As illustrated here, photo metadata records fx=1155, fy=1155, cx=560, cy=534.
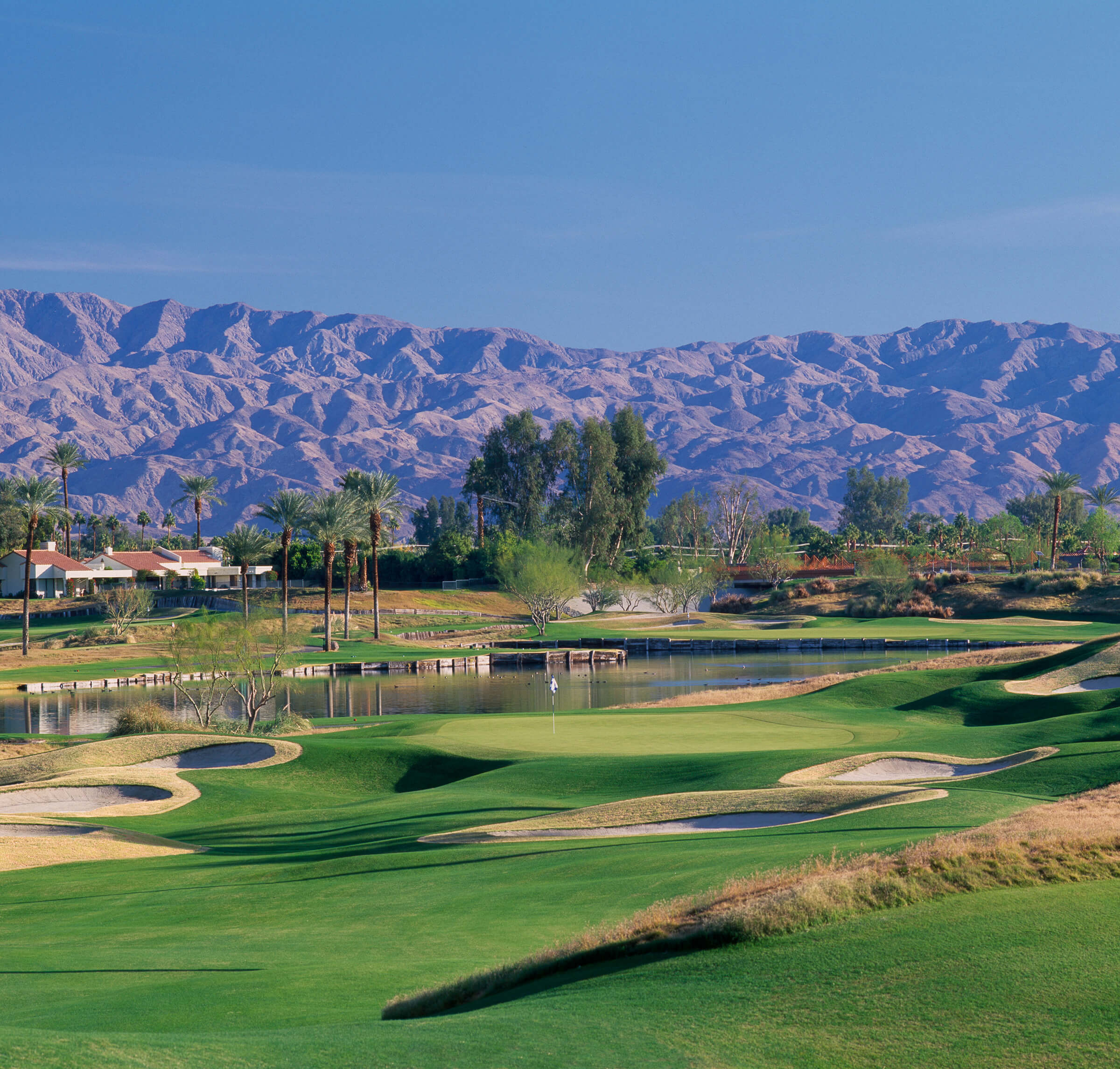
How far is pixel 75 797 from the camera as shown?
29.2 meters

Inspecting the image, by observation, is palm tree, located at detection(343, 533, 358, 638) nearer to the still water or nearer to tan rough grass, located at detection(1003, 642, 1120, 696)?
the still water

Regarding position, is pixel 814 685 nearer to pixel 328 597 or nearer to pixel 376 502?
pixel 328 597

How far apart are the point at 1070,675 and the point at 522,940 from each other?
34248mm

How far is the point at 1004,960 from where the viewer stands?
8.23 meters

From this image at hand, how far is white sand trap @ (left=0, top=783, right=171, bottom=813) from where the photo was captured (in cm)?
2862

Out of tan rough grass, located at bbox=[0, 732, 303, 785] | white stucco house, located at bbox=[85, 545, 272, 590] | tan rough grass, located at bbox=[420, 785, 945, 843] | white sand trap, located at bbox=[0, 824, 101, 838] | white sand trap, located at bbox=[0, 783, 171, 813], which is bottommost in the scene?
white sand trap, located at bbox=[0, 783, 171, 813]

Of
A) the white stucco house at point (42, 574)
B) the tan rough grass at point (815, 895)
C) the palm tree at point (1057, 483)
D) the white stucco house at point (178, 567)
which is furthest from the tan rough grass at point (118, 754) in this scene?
the palm tree at point (1057, 483)

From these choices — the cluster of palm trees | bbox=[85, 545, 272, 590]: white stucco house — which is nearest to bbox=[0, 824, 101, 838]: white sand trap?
the cluster of palm trees

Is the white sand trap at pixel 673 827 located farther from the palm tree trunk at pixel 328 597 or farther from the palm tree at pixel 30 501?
the palm tree at pixel 30 501

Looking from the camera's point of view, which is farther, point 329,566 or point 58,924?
point 329,566

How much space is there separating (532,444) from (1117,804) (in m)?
122

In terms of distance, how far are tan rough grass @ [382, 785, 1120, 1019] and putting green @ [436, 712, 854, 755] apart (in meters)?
19.8

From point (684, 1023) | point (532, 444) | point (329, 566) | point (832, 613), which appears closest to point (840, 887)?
point (684, 1023)

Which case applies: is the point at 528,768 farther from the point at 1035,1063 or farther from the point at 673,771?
the point at 1035,1063
